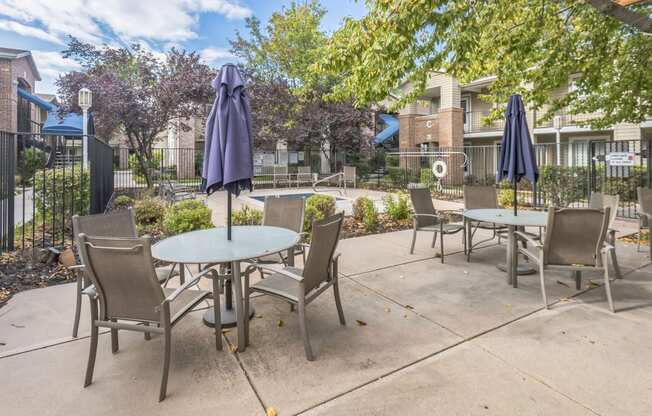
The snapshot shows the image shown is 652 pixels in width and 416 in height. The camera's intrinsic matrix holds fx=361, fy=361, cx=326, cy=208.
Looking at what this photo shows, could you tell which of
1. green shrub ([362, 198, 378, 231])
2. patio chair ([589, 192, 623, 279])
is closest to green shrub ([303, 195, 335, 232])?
green shrub ([362, 198, 378, 231])

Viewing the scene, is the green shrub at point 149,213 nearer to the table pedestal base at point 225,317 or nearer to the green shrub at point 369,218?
the green shrub at point 369,218

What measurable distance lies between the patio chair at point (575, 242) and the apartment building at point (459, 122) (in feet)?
47.3

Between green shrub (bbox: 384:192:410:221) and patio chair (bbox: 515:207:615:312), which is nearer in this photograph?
patio chair (bbox: 515:207:615:312)

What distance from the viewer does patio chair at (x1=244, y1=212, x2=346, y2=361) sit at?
280 cm

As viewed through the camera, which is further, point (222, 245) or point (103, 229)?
point (103, 229)

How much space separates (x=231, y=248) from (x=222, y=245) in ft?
0.55

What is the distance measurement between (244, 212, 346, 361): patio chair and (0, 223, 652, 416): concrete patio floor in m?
0.31

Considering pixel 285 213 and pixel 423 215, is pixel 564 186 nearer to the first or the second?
pixel 423 215

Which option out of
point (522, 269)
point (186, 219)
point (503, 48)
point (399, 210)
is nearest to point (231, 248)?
point (186, 219)

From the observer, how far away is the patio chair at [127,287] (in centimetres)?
232

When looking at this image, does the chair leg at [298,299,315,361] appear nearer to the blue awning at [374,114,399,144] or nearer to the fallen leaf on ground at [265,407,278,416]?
the fallen leaf on ground at [265,407,278,416]

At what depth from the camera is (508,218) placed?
4.71 metres

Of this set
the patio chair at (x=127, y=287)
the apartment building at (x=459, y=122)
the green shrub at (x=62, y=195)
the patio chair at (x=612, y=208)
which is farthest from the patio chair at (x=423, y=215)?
the apartment building at (x=459, y=122)

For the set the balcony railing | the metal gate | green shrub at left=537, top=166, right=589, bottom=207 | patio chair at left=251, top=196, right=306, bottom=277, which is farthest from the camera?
the balcony railing
